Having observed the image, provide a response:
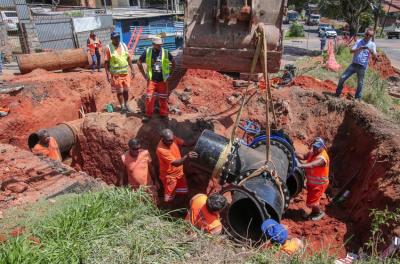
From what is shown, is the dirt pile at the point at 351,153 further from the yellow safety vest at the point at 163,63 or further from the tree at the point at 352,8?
the tree at the point at 352,8

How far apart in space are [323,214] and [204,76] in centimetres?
584

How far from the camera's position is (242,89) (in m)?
10.1

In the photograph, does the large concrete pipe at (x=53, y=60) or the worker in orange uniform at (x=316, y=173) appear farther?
the large concrete pipe at (x=53, y=60)

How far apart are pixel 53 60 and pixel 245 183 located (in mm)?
10526

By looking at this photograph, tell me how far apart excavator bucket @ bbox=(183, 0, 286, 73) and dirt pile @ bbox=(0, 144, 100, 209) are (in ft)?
8.53

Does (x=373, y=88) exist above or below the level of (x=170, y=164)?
below

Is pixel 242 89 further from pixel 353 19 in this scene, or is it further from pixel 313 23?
pixel 313 23

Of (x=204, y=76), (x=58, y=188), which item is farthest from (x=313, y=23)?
(x=58, y=188)

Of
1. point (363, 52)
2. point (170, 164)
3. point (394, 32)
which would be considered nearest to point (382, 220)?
point (170, 164)

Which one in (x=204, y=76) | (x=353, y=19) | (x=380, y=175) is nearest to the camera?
(x=380, y=175)

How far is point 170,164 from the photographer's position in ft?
19.6

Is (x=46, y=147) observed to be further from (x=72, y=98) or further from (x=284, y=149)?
(x=284, y=149)

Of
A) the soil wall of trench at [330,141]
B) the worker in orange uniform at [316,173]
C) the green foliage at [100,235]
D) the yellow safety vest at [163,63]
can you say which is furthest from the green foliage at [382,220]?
A: the yellow safety vest at [163,63]

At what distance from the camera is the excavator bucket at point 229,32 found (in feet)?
15.7
